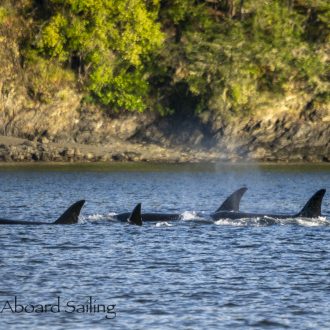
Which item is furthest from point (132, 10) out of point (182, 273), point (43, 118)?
point (182, 273)

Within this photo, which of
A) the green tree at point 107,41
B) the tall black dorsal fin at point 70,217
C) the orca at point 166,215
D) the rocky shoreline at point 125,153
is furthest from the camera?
the green tree at point 107,41

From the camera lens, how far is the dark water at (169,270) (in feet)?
86.2

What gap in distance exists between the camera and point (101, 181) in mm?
77312

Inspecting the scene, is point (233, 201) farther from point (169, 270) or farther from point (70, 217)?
point (169, 270)

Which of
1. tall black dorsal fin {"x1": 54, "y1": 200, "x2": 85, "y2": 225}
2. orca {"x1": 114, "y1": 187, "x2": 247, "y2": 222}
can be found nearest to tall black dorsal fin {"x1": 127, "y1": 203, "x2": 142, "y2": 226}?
orca {"x1": 114, "y1": 187, "x2": 247, "y2": 222}

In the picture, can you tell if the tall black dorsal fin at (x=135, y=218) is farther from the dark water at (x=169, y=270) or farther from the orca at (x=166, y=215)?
the orca at (x=166, y=215)

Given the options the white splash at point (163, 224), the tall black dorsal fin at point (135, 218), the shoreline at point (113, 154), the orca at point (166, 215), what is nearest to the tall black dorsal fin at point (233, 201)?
the orca at point (166, 215)

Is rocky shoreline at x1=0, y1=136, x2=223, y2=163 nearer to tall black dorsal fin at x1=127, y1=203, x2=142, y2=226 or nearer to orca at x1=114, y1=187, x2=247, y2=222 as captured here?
orca at x1=114, y1=187, x2=247, y2=222

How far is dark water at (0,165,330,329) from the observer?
26.3m

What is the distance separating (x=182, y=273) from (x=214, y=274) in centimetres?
83

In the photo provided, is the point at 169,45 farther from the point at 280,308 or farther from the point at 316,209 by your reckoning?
the point at 280,308

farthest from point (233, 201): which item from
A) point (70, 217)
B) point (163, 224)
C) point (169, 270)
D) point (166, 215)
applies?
point (169, 270)

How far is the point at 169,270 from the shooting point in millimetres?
32812

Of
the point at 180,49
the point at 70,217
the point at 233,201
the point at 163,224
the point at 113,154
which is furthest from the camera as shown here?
the point at 180,49
